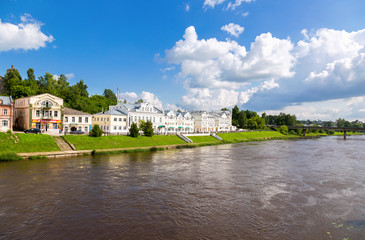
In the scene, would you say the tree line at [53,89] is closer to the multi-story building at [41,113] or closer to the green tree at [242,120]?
the multi-story building at [41,113]

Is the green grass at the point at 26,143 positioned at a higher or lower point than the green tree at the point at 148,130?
lower

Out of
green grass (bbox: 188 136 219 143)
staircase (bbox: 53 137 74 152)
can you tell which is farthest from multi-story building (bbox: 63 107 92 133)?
green grass (bbox: 188 136 219 143)

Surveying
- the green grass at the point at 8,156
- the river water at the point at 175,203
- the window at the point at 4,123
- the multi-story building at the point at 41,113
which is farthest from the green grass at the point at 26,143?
the multi-story building at the point at 41,113

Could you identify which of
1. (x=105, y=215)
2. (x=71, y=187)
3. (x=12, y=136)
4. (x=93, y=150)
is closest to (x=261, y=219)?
(x=105, y=215)

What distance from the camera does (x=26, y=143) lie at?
38.8 meters

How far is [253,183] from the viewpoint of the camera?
83.9 ft

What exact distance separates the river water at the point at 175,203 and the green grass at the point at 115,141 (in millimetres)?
13242

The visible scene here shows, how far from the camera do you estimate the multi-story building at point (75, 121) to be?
57.8 m

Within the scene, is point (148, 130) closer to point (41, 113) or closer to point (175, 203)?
point (41, 113)

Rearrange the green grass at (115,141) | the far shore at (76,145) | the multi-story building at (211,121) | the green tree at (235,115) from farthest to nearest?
the green tree at (235,115)
the multi-story building at (211,121)
the green grass at (115,141)
the far shore at (76,145)

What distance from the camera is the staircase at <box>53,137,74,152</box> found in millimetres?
41591

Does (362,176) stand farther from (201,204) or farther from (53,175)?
(53,175)

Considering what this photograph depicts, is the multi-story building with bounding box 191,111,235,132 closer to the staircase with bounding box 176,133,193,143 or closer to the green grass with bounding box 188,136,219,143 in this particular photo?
the green grass with bounding box 188,136,219,143

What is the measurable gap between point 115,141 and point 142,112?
936 inches
